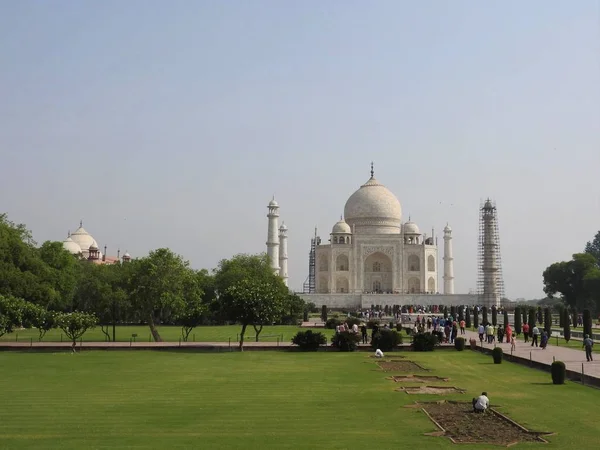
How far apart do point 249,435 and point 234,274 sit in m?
36.5

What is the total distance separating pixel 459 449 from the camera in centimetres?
988

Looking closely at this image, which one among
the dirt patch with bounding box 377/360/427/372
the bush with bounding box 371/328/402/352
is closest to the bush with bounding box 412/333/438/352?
the bush with bounding box 371/328/402/352

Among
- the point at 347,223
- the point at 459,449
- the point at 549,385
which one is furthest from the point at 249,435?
the point at 347,223

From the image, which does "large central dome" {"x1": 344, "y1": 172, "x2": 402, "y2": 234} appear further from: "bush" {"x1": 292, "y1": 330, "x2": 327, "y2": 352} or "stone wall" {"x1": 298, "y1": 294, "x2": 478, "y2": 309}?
"bush" {"x1": 292, "y1": 330, "x2": 327, "y2": 352}

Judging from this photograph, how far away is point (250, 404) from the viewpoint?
44.9 feet

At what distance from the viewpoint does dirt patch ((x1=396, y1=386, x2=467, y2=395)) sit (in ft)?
49.8

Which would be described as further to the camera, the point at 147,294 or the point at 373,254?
the point at 373,254

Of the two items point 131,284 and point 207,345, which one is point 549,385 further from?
point 131,284

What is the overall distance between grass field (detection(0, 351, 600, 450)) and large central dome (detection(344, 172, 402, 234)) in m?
52.1

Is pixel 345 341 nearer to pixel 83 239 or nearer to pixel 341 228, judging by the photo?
pixel 341 228

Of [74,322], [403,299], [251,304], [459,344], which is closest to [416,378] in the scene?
[459,344]

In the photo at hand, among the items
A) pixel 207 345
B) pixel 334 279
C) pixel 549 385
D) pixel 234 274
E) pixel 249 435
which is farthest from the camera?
pixel 334 279

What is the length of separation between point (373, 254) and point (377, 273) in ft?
6.22

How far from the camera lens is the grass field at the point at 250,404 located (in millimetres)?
10586
